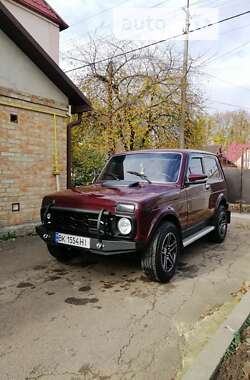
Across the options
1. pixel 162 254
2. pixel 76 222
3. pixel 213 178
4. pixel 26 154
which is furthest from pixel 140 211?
pixel 26 154

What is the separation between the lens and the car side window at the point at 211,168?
587cm

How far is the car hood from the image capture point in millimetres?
3713

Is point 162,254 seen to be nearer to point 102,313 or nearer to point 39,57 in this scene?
point 102,313

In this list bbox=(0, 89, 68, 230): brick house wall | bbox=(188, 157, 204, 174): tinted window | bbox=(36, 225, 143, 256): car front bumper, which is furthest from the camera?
bbox=(0, 89, 68, 230): brick house wall

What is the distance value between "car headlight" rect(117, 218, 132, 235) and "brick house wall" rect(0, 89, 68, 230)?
353 cm

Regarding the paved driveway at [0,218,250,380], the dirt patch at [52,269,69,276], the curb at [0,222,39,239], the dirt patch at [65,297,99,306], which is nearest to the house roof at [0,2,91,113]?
the curb at [0,222,39,239]

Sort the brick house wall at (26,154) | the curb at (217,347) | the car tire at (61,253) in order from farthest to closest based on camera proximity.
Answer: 1. the brick house wall at (26,154)
2. the car tire at (61,253)
3. the curb at (217,347)

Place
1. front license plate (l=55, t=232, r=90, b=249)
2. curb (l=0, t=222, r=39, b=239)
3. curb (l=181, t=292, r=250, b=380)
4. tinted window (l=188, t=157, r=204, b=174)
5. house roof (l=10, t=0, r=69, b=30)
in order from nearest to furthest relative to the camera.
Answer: curb (l=181, t=292, r=250, b=380)
front license plate (l=55, t=232, r=90, b=249)
tinted window (l=188, t=157, r=204, b=174)
curb (l=0, t=222, r=39, b=239)
house roof (l=10, t=0, r=69, b=30)

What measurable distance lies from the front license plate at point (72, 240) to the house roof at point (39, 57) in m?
4.33

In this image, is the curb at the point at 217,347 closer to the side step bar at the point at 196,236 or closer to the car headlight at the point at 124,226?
the car headlight at the point at 124,226

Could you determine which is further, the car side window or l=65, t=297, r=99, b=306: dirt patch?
the car side window

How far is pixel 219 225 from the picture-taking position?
241 inches

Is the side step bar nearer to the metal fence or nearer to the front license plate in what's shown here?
the front license plate

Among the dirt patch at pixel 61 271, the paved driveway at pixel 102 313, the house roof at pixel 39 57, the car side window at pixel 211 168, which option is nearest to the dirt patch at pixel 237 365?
the paved driveway at pixel 102 313
